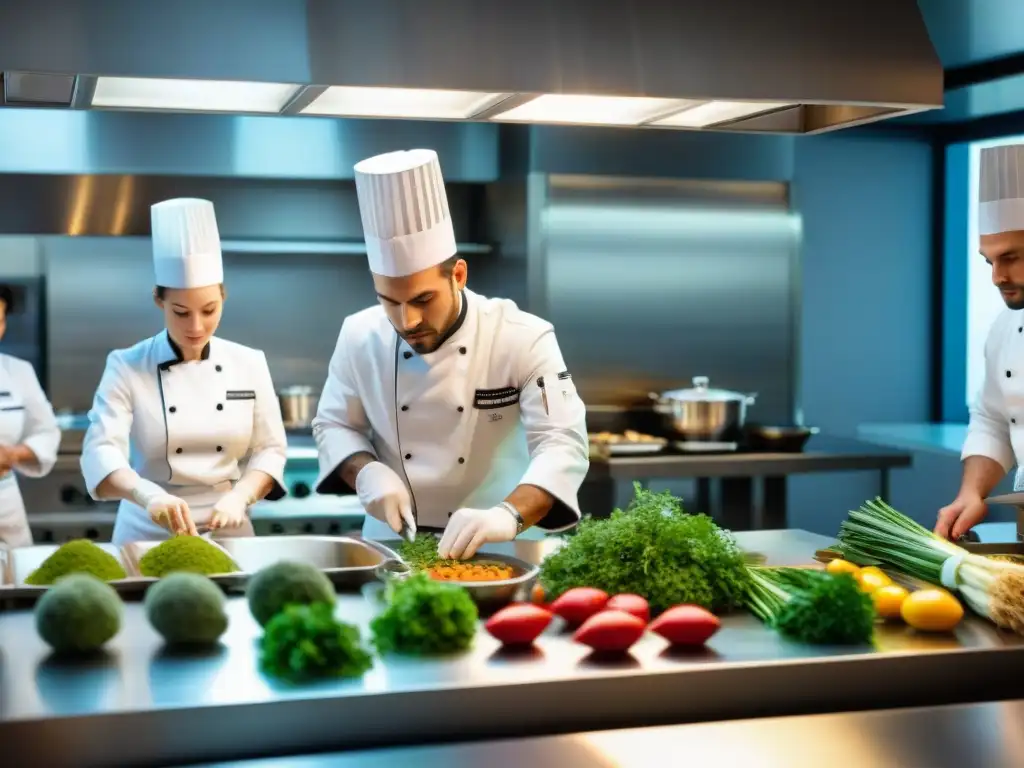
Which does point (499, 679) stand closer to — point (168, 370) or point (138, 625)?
point (138, 625)

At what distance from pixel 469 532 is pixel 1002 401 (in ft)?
6.10

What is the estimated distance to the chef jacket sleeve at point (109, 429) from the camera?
3.26 m

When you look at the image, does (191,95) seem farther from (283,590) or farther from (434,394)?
(283,590)

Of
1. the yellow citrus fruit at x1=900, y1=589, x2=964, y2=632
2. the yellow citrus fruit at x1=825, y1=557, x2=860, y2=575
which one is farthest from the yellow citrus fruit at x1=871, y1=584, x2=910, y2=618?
the yellow citrus fruit at x1=825, y1=557, x2=860, y2=575

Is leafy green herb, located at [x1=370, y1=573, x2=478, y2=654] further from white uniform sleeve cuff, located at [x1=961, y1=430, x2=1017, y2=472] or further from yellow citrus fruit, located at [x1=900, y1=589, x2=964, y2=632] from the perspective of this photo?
white uniform sleeve cuff, located at [x1=961, y1=430, x2=1017, y2=472]

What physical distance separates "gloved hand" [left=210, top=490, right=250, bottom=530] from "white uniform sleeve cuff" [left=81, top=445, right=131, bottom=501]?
11.4 inches

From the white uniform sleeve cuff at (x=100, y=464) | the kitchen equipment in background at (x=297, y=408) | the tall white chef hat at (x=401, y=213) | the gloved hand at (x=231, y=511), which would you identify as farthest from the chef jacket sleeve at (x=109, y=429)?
the kitchen equipment in background at (x=297, y=408)

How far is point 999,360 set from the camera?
3.54 meters

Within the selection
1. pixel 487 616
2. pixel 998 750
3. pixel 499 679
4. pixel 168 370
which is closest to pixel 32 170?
pixel 168 370

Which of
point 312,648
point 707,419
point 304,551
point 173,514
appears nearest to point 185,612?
point 312,648

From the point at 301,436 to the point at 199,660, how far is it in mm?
3610

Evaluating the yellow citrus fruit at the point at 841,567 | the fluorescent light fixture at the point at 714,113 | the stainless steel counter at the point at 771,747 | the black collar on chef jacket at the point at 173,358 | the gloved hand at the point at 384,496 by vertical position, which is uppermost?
the fluorescent light fixture at the point at 714,113

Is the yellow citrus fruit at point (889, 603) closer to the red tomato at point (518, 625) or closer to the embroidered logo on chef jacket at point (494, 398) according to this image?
the red tomato at point (518, 625)

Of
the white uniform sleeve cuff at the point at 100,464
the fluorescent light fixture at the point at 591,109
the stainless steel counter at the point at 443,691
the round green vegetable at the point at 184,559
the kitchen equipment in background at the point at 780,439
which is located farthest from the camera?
the kitchen equipment in background at the point at 780,439
